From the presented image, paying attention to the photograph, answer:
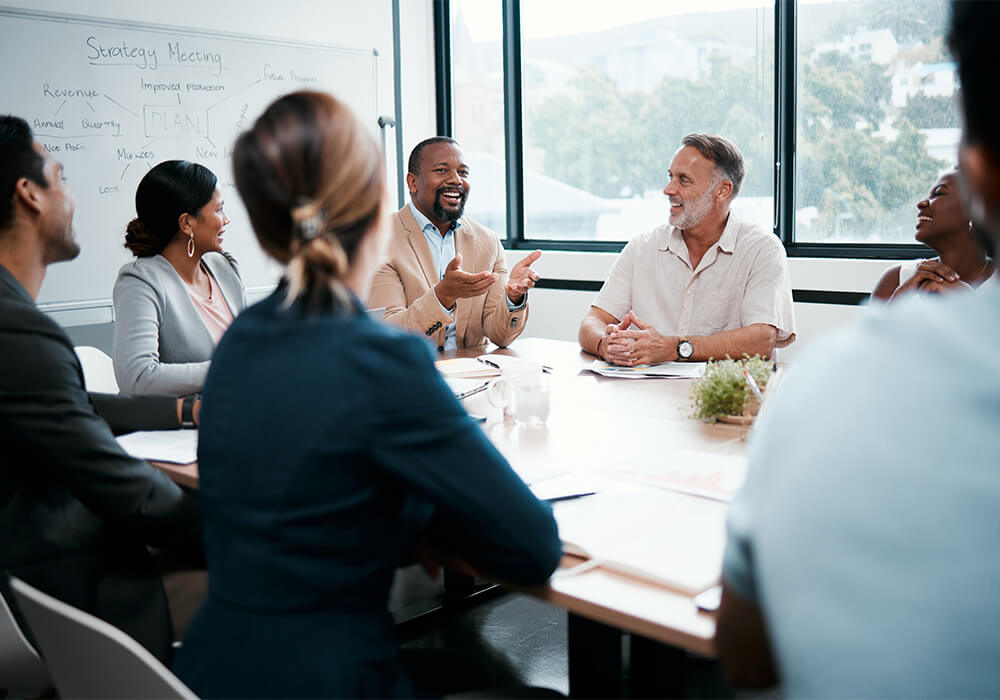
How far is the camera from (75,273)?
3.64m

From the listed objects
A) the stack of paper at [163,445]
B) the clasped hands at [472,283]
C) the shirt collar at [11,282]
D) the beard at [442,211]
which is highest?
the beard at [442,211]

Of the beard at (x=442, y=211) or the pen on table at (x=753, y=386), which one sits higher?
the beard at (x=442, y=211)

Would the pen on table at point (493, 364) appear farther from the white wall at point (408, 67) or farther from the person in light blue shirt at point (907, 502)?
the person in light blue shirt at point (907, 502)

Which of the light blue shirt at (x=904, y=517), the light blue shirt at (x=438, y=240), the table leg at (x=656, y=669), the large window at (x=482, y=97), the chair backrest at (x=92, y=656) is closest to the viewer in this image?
the light blue shirt at (x=904, y=517)

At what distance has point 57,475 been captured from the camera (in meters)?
1.42

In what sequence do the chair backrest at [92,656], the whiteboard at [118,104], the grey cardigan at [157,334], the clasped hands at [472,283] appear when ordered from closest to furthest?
the chair backrest at [92,656] < the grey cardigan at [157,334] < the clasped hands at [472,283] < the whiteboard at [118,104]

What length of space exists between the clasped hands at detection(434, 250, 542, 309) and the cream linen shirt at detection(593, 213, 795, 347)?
1.14 ft

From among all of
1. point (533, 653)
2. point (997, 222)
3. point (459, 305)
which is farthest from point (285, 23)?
point (997, 222)

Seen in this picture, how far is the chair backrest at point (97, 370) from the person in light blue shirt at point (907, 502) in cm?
229

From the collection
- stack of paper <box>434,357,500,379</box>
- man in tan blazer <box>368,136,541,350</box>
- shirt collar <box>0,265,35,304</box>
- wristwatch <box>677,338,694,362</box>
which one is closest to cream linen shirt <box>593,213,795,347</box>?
wristwatch <box>677,338,694,362</box>

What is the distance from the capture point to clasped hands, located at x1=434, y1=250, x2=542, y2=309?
2.67 metres

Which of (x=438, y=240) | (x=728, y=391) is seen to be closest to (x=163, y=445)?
(x=728, y=391)

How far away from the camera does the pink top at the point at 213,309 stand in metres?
2.41

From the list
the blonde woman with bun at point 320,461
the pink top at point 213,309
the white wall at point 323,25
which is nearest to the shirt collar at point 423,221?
the pink top at point 213,309
